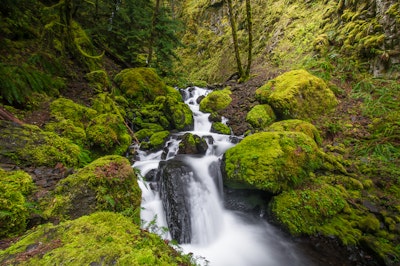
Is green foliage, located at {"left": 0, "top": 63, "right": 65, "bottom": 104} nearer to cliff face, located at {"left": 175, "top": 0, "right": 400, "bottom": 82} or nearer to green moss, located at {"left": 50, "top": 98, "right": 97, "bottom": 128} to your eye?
green moss, located at {"left": 50, "top": 98, "right": 97, "bottom": 128}

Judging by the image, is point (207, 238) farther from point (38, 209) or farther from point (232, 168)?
point (38, 209)

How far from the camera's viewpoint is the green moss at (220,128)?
9.52m

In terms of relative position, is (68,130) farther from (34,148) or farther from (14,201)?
(14,201)

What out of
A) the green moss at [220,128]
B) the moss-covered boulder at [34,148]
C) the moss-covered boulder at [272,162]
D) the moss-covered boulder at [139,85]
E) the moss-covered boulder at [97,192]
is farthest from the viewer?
the moss-covered boulder at [139,85]

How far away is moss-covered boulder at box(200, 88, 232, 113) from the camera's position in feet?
38.3

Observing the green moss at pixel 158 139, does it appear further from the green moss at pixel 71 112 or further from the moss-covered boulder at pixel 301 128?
the moss-covered boulder at pixel 301 128

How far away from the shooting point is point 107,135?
612cm

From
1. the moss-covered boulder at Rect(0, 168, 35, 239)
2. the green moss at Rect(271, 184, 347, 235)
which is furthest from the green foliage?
the green moss at Rect(271, 184, 347, 235)

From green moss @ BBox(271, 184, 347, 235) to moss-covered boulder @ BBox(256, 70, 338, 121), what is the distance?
12.6 feet

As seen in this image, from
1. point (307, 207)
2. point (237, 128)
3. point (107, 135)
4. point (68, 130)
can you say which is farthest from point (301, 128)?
point (68, 130)

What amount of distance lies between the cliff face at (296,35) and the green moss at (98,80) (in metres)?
7.80

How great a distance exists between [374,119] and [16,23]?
12.0 metres

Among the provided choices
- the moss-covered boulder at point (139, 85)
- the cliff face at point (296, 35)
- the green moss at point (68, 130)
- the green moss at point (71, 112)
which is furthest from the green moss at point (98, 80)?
the cliff face at point (296, 35)

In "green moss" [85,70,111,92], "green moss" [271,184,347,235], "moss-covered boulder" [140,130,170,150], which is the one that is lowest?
"green moss" [271,184,347,235]
